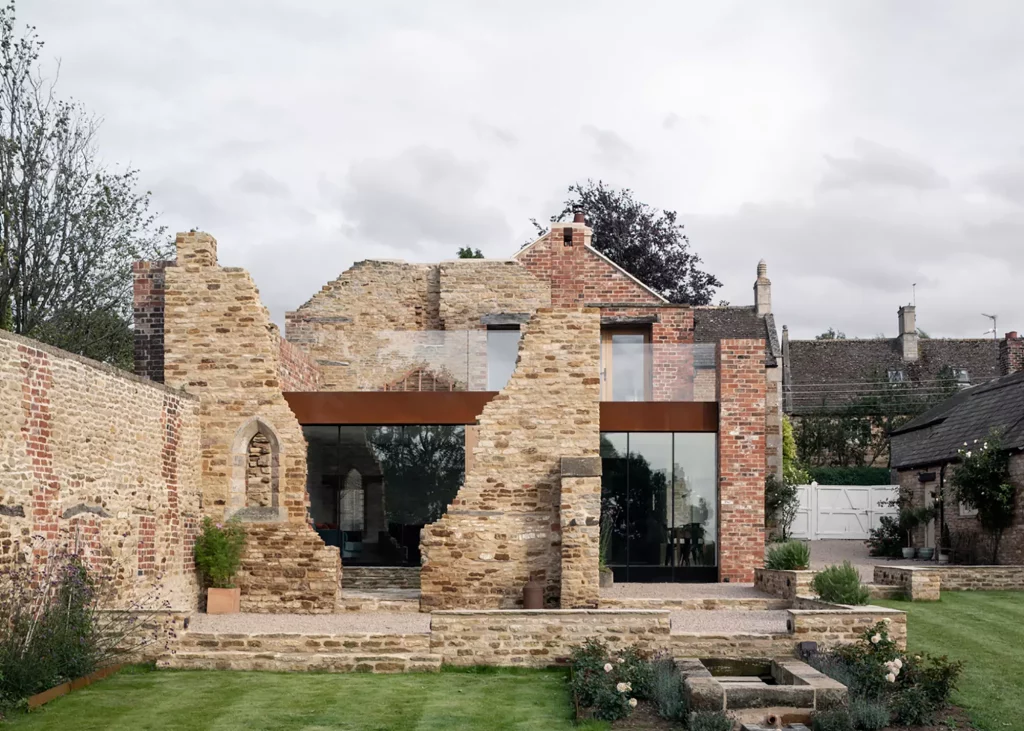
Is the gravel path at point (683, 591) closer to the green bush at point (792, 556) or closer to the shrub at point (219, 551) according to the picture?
the green bush at point (792, 556)

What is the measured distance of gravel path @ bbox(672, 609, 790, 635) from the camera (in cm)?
1405

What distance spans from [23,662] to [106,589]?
124 inches

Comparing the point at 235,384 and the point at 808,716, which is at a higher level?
the point at 235,384

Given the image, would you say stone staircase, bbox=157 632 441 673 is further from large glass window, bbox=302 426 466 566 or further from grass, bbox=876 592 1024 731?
large glass window, bbox=302 426 466 566

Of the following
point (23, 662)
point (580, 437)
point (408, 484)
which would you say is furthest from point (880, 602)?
point (23, 662)

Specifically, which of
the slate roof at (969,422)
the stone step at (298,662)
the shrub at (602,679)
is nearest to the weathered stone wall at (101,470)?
the stone step at (298,662)

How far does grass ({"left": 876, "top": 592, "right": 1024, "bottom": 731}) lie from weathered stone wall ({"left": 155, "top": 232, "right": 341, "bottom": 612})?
8555 mm

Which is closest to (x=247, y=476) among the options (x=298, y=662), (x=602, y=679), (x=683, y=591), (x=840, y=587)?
(x=298, y=662)

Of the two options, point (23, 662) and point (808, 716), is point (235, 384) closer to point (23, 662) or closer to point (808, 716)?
point (23, 662)

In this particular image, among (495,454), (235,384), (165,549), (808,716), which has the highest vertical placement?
(235,384)

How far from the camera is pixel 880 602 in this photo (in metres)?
18.0

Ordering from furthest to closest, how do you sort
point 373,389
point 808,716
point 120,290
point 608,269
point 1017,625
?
point 120,290 < point 608,269 < point 373,389 < point 1017,625 < point 808,716

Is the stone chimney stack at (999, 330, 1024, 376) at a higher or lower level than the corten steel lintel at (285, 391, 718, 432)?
higher

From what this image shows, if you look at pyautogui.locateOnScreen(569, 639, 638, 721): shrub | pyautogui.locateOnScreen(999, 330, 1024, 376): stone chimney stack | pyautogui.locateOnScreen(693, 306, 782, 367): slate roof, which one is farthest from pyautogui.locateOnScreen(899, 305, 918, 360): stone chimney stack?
pyautogui.locateOnScreen(569, 639, 638, 721): shrub
